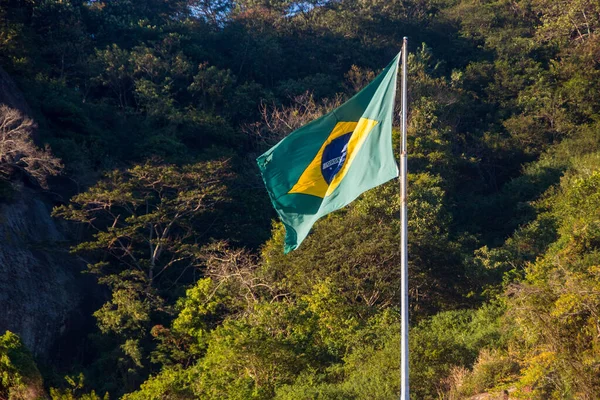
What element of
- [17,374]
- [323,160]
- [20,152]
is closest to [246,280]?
[17,374]

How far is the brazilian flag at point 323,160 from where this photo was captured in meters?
9.91

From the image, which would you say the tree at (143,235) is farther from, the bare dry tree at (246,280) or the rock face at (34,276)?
the bare dry tree at (246,280)

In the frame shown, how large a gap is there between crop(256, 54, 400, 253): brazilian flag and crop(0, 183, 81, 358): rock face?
48.0 feet

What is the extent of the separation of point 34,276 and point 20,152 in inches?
157

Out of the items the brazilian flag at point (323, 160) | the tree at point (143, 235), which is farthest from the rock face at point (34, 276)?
the brazilian flag at point (323, 160)

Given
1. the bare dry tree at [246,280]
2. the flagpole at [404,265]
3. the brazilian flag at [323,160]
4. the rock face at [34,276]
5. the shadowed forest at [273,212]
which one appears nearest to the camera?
the flagpole at [404,265]

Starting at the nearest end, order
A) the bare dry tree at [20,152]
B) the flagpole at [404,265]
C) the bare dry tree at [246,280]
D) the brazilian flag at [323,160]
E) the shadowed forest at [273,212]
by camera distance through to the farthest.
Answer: the flagpole at [404,265]
the brazilian flag at [323,160]
the shadowed forest at [273,212]
the bare dry tree at [246,280]
the bare dry tree at [20,152]

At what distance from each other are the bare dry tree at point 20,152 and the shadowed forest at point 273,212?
13cm

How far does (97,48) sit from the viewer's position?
38.2 meters

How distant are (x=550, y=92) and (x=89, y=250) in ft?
74.7

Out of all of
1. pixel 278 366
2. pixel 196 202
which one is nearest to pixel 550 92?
pixel 196 202

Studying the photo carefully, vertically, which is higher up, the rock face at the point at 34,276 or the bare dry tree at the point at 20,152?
the bare dry tree at the point at 20,152

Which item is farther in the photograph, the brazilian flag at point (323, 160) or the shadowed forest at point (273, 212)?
the shadowed forest at point (273, 212)

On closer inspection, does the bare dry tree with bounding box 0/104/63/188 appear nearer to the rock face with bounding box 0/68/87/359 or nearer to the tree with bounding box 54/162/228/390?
the rock face with bounding box 0/68/87/359
